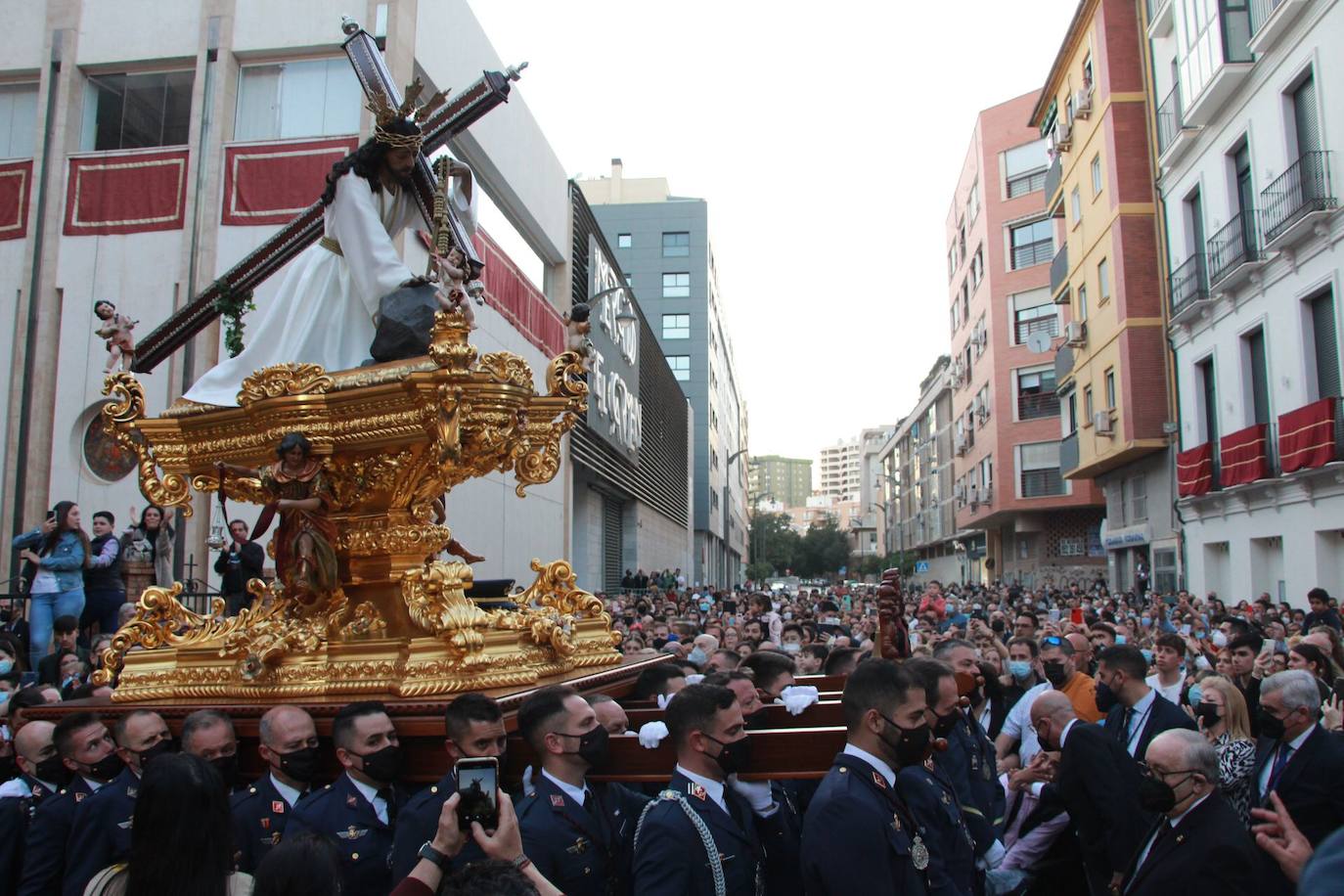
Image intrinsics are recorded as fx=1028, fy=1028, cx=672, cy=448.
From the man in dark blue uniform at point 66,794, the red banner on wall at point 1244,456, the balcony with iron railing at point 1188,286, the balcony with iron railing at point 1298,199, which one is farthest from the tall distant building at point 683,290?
the man in dark blue uniform at point 66,794

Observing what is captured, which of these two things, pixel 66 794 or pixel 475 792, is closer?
pixel 475 792

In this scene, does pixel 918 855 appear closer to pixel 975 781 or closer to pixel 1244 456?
pixel 975 781

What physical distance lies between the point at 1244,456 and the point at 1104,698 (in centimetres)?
1574

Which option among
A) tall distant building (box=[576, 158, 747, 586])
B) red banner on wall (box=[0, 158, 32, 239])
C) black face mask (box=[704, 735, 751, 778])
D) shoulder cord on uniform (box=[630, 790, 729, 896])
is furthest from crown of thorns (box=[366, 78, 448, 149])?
tall distant building (box=[576, 158, 747, 586])

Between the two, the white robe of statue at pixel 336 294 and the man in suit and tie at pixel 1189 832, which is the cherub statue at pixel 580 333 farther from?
the man in suit and tie at pixel 1189 832

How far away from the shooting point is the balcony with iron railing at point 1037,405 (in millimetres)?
43688

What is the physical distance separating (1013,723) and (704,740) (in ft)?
14.1

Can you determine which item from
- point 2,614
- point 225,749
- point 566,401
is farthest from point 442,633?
point 2,614

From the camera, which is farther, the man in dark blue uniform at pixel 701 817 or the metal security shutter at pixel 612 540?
the metal security shutter at pixel 612 540

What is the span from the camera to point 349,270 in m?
4.58

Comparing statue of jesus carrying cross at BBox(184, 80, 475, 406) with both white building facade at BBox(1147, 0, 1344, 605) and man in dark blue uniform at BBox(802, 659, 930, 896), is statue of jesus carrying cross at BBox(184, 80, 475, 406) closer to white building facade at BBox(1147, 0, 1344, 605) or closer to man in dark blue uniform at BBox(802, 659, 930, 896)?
man in dark blue uniform at BBox(802, 659, 930, 896)

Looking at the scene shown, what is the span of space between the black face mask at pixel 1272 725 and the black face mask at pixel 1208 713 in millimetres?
858

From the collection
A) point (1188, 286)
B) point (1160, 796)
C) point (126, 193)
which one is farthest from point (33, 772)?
point (1188, 286)

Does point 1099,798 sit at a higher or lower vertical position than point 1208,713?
lower
